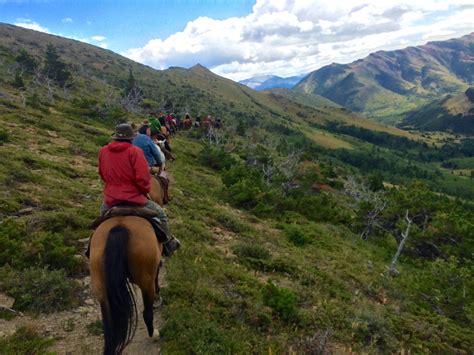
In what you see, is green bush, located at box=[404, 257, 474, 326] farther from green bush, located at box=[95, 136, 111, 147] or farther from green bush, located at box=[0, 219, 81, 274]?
green bush, located at box=[95, 136, 111, 147]

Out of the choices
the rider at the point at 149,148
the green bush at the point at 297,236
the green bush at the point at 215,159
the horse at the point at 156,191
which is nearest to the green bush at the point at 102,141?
the green bush at the point at 215,159

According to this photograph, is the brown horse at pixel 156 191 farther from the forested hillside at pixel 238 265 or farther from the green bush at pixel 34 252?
the green bush at pixel 34 252

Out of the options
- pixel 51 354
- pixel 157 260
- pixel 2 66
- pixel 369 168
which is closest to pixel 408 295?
pixel 157 260

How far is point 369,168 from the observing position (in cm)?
12556

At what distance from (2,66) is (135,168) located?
59.7 m

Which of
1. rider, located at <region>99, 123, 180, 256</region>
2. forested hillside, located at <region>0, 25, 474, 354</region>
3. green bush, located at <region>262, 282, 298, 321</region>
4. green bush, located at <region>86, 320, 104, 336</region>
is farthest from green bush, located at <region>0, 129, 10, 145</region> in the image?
green bush, located at <region>262, 282, 298, 321</region>

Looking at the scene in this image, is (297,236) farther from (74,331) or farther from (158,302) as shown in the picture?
(74,331)

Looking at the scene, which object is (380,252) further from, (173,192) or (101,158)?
(101,158)

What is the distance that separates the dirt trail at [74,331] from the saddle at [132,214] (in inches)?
58.9

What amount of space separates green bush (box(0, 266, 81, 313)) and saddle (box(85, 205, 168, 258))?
1794 millimetres

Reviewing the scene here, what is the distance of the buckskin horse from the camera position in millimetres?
4887

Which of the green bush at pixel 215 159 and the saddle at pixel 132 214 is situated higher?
the saddle at pixel 132 214

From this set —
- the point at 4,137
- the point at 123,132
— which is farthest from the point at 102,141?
the point at 123,132

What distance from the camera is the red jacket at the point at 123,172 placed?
5.50 m
